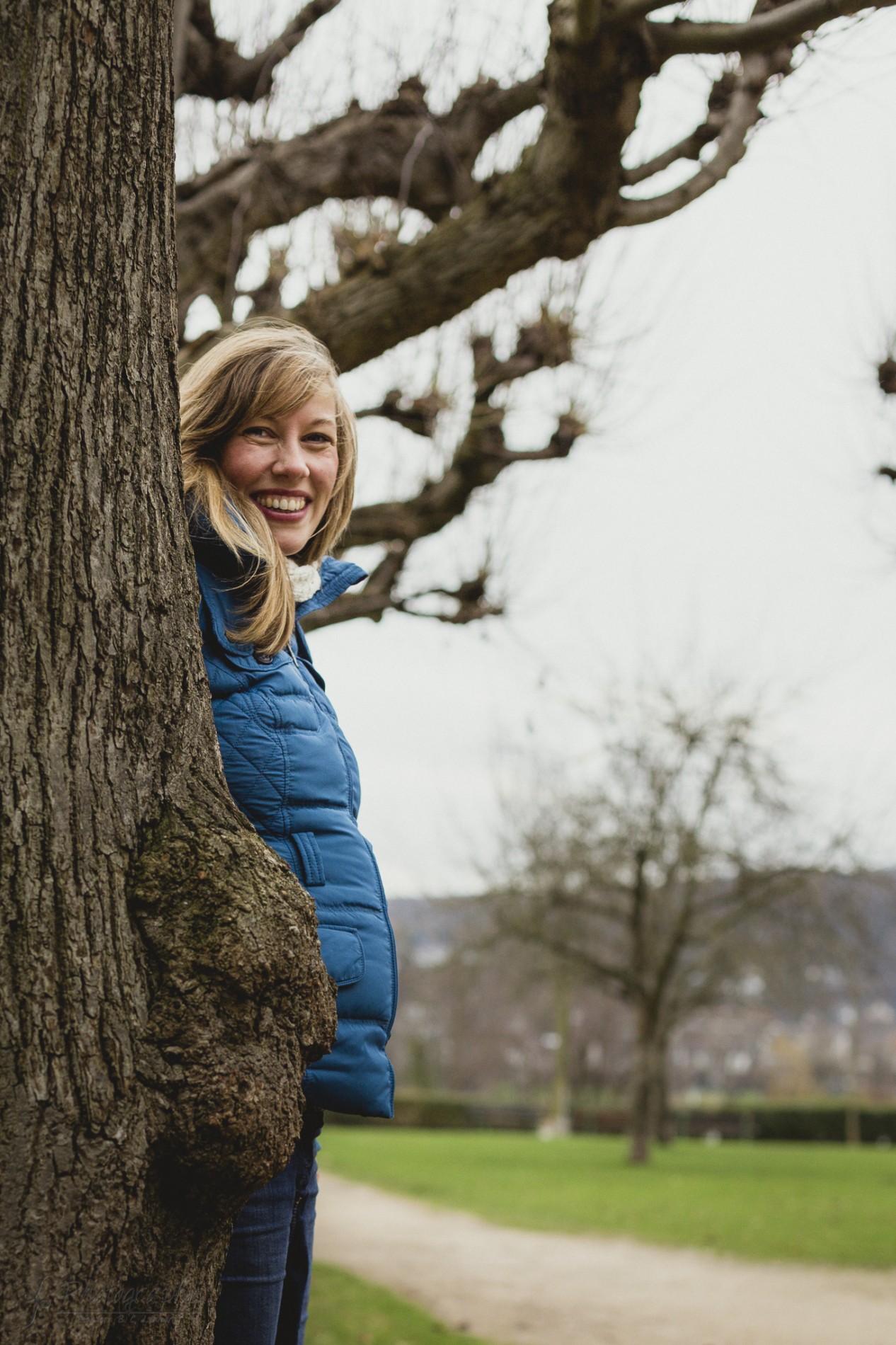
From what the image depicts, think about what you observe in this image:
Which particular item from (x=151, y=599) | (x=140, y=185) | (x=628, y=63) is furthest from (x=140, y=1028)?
(x=628, y=63)

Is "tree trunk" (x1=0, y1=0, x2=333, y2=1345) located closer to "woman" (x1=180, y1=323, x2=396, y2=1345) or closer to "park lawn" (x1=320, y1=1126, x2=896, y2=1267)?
"woman" (x1=180, y1=323, x2=396, y2=1345)

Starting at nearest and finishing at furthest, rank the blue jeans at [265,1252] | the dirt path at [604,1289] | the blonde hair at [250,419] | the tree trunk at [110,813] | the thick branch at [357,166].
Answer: the tree trunk at [110,813]
the blue jeans at [265,1252]
the blonde hair at [250,419]
the thick branch at [357,166]
the dirt path at [604,1289]

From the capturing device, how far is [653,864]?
23.3m

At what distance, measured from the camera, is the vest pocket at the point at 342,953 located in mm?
2023

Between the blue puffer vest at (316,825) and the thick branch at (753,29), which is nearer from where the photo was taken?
the blue puffer vest at (316,825)

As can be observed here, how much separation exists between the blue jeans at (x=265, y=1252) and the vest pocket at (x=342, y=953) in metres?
0.25

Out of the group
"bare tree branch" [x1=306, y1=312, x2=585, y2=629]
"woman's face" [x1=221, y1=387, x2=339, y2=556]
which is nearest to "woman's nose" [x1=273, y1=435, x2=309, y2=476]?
"woman's face" [x1=221, y1=387, x2=339, y2=556]

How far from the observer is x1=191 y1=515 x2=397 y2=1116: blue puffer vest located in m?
2.03

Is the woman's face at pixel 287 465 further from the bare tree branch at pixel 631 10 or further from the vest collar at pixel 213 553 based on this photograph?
the bare tree branch at pixel 631 10

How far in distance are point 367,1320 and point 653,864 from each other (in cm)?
1617

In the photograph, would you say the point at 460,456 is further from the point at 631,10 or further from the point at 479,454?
the point at 631,10

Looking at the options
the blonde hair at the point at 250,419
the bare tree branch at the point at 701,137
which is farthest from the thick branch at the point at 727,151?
the blonde hair at the point at 250,419

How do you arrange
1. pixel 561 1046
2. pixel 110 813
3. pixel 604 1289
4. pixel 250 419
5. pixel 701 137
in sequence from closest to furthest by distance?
pixel 110 813
pixel 250 419
pixel 701 137
pixel 604 1289
pixel 561 1046

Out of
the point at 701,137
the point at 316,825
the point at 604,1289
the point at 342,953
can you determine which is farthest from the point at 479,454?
the point at 604,1289
